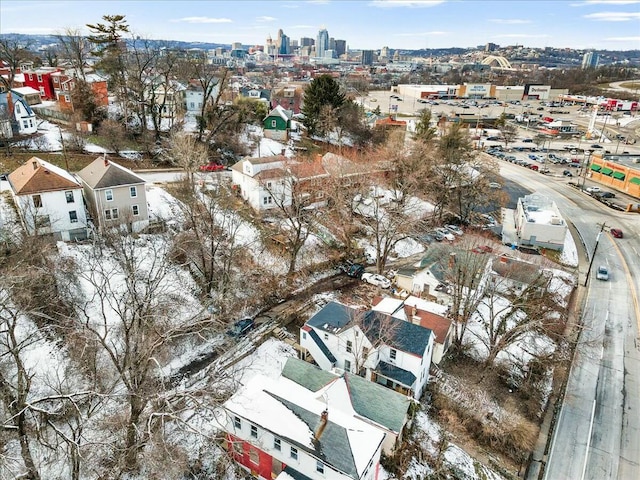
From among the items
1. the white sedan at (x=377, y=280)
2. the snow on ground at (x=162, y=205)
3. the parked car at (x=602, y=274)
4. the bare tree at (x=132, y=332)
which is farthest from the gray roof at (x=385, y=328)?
the parked car at (x=602, y=274)

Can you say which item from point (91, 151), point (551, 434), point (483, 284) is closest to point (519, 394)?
point (551, 434)

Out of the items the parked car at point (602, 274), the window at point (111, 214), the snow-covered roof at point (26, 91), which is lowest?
the parked car at point (602, 274)

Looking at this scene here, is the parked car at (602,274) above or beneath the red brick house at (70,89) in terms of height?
beneath

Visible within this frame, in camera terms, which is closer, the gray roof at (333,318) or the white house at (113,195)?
the gray roof at (333,318)

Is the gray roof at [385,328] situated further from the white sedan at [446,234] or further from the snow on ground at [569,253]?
the snow on ground at [569,253]

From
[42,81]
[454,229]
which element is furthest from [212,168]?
[42,81]

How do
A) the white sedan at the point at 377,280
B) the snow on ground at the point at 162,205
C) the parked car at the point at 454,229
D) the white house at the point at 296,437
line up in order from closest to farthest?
the white house at the point at 296,437
the white sedan at the point at 377,280
the snow on ground at the point at 162,205
the parked car at the point at 454,229

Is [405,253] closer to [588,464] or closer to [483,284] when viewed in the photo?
[483,284]

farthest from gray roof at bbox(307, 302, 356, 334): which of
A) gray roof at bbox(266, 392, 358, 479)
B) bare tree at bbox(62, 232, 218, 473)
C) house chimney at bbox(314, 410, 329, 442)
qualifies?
gray roof at bbox(266, 392, 358, 479)
